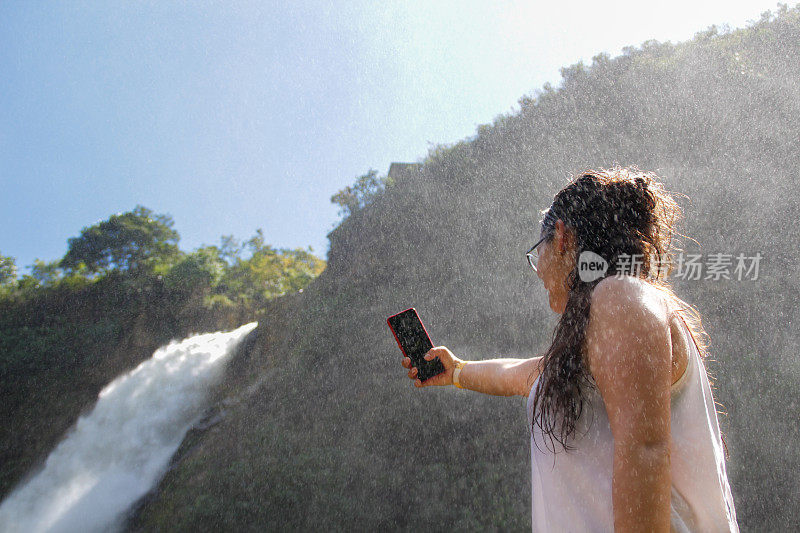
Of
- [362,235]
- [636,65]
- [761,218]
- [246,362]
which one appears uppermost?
[636,65]

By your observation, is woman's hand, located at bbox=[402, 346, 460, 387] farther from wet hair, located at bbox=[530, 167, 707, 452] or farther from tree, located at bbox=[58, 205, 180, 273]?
tree, located at bbox=[58, 205, 180, 273]

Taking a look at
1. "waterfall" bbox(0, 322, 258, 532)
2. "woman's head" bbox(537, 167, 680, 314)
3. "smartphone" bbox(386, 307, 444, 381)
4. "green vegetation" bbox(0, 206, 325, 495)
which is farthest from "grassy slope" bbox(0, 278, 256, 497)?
"woman's head" bbox(537, 167, 680, 314)

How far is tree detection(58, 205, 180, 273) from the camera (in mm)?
30438

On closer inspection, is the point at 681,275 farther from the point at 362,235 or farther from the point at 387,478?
the point at 362,235

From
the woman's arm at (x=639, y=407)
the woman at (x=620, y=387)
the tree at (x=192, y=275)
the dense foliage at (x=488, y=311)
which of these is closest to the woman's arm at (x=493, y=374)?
the woman at (x=620, y=387)

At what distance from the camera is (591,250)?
48.3 inches

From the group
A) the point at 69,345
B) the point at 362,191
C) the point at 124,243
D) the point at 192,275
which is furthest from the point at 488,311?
the point at 124,243

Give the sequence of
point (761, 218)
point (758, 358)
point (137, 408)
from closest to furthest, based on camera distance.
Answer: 1. point (758, 358)
2. point (761, 218)
3. point (137, 408)

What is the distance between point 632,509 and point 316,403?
11587 mm

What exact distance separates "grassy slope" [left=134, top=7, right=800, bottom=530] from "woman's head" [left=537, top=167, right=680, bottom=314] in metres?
6.97

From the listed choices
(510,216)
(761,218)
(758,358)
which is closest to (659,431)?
(758,358)

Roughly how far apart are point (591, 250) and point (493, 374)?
0.82 m

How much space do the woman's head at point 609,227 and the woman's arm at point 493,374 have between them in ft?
1.63

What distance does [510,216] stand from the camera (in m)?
15.1
